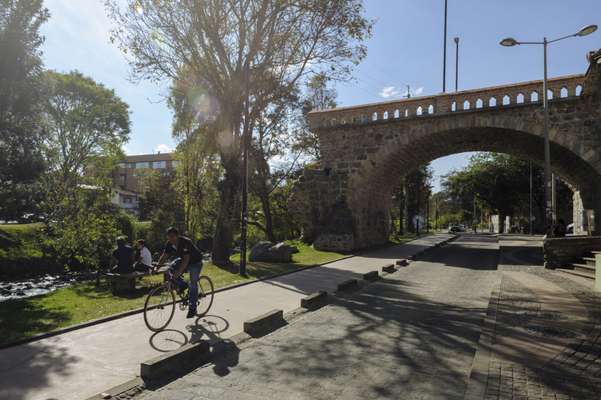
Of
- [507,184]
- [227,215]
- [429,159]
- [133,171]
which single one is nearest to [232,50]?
[227,215]

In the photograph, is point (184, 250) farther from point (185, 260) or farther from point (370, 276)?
point (370, 276)

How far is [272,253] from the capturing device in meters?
16.9

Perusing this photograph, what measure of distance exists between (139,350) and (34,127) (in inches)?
336

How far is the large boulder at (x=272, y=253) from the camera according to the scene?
54.5 ft

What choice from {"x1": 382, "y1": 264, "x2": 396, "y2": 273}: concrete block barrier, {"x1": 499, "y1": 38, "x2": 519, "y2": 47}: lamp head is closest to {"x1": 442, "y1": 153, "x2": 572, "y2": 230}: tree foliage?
{"x1": 499, "y1": 38, "x2": 519, "y2": 47}: lamp head

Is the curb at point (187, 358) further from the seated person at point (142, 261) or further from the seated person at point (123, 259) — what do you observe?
the seated person at point (142, 261)

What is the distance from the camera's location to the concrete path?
4.32m

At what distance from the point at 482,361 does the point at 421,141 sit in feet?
57.9

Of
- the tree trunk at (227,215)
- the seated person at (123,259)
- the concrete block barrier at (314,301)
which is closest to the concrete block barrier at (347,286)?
the concrete block barrier at (314,301)

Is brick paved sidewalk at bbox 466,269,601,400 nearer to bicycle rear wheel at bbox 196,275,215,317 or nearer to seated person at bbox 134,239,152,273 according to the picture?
bicycle rear wheel at bbox 196,275,215,317

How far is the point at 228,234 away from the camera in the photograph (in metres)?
15.4

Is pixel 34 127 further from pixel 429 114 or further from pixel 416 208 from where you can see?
pixel 416 208

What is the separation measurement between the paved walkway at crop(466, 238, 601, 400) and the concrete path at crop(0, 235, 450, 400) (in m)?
3.73

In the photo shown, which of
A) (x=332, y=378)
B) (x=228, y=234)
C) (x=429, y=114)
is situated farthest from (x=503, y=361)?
(x=429, y=114)
